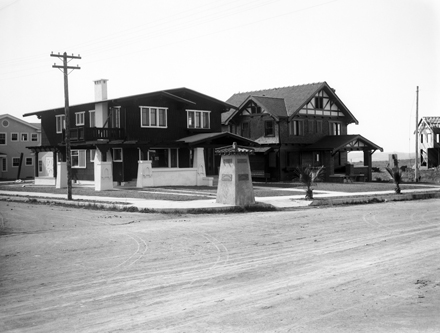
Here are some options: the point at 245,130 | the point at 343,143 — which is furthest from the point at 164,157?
the point at 343,143

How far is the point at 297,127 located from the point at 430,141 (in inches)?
1144

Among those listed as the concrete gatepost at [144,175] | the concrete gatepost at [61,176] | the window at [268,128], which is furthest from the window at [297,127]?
the concrete gatepost at [61,176]

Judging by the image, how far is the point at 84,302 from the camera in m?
8.24

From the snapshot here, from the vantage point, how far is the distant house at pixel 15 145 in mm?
64750

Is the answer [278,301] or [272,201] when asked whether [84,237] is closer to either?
[278,301]

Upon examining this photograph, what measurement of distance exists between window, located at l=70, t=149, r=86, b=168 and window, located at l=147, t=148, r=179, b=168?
6.82 metres

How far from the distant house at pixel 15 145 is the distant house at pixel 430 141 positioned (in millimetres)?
45381

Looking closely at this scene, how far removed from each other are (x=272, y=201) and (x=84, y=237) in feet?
41.3

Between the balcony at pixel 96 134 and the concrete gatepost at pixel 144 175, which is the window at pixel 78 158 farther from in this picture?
the concrete gatepost at pixel 144 175

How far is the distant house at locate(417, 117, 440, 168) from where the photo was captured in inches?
2731

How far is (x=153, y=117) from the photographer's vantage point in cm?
4066

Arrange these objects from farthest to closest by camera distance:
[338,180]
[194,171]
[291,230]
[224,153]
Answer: [338,180]
[194,171]
[224,153]
[291,230]

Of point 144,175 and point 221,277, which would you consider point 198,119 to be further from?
point 221,277

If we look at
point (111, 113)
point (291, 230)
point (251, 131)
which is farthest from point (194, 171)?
point (291, 230)
